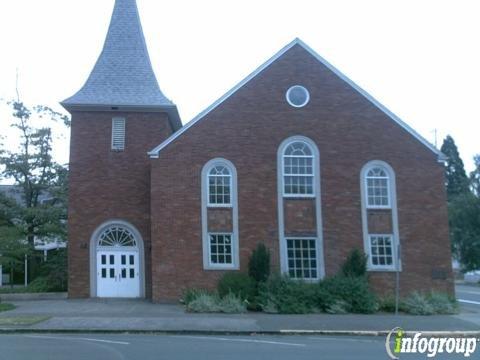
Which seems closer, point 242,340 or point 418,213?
point 242,340

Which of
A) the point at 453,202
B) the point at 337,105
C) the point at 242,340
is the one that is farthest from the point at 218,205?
the point at 453,202

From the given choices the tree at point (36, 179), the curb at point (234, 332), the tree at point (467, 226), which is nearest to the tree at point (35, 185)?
the tree at point (36, 179)

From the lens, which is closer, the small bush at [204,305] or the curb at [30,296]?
the small bush at [204,305]

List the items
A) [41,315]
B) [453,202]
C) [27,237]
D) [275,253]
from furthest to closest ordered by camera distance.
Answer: [453,202], [27,237], [275,253], [41,315]

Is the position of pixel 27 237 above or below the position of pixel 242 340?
above

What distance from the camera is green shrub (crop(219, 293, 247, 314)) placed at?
21125 mm

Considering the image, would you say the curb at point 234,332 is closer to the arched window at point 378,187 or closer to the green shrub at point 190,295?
the green shrub at point 190,295

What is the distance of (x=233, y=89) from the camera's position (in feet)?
81.5

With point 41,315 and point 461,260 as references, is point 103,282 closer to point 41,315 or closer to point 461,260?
point 41,315

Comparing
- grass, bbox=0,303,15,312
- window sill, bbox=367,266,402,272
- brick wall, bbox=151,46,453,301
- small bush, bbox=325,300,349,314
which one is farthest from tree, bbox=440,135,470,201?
grass, bbox=0,303,15,312

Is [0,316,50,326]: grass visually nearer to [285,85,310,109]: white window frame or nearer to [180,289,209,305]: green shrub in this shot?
[180,289,209,305]: green shrub

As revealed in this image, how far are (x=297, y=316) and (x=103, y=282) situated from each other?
378 inches

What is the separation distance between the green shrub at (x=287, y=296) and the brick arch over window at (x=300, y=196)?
5.53 ft

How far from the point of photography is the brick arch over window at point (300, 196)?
24016mm
